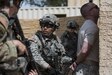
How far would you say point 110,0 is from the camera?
480 centimetres

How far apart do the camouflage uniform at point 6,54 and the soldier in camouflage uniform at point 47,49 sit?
1.81 meters

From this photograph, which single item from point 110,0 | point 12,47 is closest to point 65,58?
point 110,0

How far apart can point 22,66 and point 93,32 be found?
5.48 feet

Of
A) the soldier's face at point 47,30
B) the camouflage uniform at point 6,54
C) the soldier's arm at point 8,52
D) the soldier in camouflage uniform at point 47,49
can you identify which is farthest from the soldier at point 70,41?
the soldier's arm at point 8,52

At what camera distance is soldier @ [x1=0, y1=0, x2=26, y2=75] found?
2.99 m

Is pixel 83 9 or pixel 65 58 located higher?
pixel 83 9

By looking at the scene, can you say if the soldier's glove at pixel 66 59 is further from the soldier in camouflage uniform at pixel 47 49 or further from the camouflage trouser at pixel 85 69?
the camouflage trouser at pixel 85 69

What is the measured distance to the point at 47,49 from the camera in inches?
203

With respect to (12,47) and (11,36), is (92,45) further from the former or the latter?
(12,47)

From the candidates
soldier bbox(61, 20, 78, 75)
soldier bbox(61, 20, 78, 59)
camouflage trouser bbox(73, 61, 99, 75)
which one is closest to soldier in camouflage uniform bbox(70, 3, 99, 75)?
camouflage trouser bbox(73, 61, 99, 75)

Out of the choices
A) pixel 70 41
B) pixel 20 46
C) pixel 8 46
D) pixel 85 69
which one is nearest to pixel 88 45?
pixel 85 69

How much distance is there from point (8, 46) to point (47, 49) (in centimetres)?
215

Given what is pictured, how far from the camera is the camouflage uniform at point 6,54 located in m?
2.98

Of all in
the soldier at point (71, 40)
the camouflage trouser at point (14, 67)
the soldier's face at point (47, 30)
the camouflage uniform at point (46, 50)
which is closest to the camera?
the camouflage trouser at point (14, 67)
